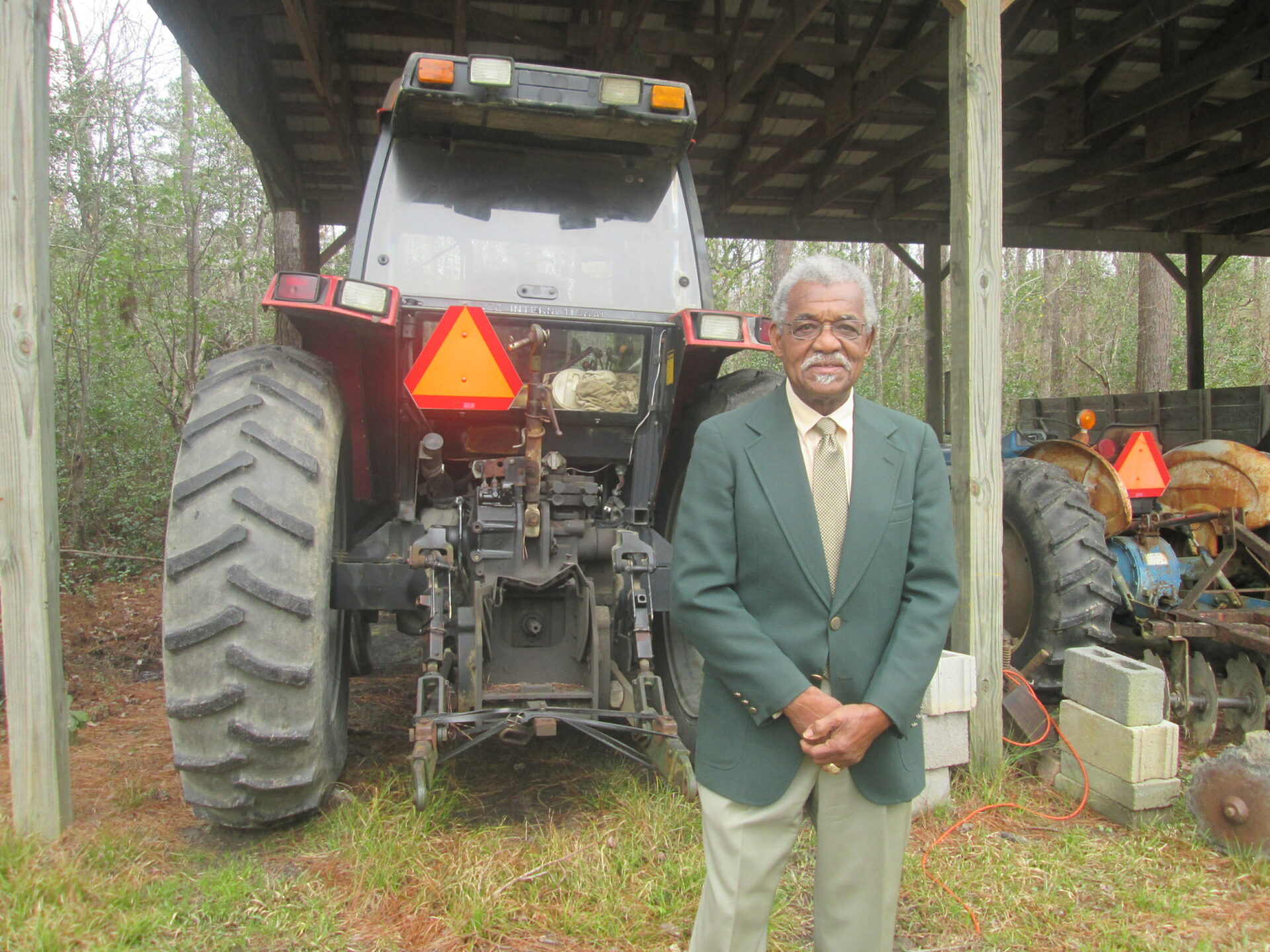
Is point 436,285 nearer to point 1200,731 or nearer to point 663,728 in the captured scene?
point 663,728

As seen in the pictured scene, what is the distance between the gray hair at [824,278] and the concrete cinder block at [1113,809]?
240cm

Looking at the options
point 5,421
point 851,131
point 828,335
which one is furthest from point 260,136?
point 828,335

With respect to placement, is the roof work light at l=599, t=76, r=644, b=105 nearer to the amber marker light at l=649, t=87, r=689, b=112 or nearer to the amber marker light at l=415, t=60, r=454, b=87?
the amber marker light at l=649, t=87, r=689, b=112

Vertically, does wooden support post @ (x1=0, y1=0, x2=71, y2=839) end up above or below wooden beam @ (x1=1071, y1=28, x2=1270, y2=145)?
below

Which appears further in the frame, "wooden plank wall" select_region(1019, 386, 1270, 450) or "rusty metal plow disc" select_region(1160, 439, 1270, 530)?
"wooden plank wall" select_region(1019, 386, 1270, 450)

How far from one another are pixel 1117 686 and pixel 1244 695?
1229 millimetres

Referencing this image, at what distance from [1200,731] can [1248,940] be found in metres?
1.68

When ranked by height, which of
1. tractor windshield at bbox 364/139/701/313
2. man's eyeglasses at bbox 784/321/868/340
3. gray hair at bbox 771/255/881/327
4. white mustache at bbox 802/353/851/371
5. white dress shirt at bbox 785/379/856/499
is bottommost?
white dress shirt at bbox 785/379/856/499

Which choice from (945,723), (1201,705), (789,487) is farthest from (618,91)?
→ (1201,705)

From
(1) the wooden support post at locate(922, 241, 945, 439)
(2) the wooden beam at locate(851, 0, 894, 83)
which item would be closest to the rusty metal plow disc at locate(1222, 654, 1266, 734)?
(2) the wooden beam at locate(851, 0, 894, 83)

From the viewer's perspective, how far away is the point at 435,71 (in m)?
3.37

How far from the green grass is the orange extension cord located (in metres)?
0.03

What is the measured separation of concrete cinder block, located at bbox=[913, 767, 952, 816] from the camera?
3369mm

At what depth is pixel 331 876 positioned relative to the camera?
2.71 m
